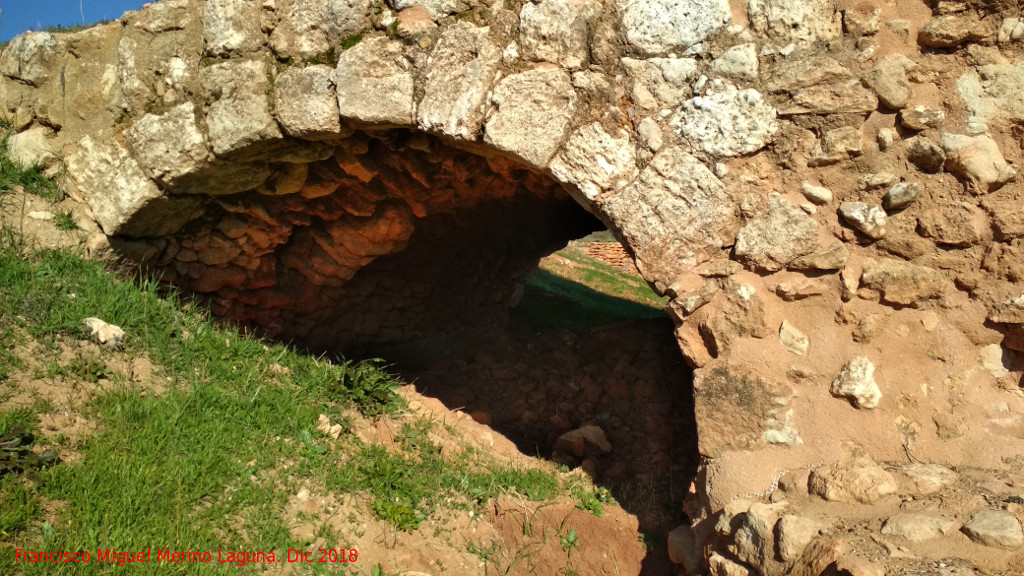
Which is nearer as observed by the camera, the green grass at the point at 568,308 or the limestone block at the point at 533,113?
the limestone block at the point at 533,113

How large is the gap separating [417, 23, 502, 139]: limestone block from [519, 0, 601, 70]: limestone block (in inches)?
5.9

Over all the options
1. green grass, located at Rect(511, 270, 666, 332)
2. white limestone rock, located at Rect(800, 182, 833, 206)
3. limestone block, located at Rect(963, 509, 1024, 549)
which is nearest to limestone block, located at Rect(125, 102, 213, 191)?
white limestone rock, located at Rect(800, 182, 833, 206)

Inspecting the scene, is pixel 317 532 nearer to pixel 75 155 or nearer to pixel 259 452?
pixel 259 452

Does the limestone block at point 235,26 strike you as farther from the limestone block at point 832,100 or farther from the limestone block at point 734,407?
the limestone block at point 734,407

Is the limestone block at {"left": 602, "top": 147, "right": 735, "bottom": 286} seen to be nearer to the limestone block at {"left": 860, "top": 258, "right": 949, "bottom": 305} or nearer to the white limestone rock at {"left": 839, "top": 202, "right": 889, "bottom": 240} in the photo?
the white limestone rock at {"left": 839, "top": 202, "right": 889, "bottom": 240}

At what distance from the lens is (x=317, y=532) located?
2.86 m

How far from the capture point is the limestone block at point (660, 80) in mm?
2645

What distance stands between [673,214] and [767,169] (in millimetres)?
338

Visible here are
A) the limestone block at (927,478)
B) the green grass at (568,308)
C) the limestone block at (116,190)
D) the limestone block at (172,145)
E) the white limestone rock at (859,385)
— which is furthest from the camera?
the green grass at (568,308)

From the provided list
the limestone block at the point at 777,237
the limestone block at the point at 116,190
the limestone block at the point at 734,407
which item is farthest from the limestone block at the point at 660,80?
the limestone block at the point at 116,190

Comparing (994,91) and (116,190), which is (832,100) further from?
(116,190)

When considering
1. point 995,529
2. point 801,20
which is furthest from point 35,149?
point 995,529

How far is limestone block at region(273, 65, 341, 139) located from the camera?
3.15 meters

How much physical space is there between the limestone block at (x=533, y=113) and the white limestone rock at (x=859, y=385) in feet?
3.99
